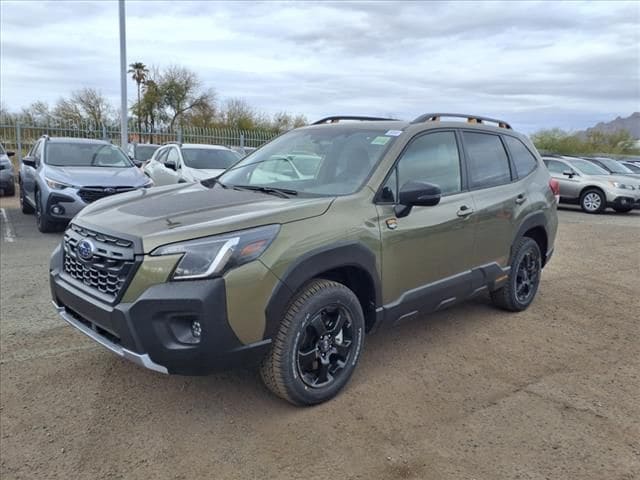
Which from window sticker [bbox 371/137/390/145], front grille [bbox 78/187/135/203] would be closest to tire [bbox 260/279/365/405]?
window sticker [bbox 371/137/390/145]

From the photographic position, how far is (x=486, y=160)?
14.6 ft

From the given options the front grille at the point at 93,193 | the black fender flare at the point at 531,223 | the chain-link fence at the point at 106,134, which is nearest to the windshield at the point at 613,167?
the chain-link fence at the point at 106,134

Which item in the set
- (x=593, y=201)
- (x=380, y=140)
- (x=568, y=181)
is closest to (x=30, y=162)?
(x=380, y=140)

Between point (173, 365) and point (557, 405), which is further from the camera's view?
point (557, 405)

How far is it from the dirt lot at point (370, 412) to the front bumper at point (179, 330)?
0.51m

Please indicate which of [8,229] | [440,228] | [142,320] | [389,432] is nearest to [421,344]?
[440,228]

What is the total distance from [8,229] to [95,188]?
2066mm

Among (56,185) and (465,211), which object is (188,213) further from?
(56,185)

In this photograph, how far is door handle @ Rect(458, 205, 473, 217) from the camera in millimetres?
3915

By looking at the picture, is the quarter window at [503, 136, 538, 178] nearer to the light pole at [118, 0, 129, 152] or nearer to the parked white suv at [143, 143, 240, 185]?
the parked white suv at [143, 143, 240, 185]

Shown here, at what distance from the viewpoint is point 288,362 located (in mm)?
2879

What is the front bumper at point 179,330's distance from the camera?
2.53m

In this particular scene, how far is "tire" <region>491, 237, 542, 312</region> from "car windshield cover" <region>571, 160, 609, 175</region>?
11434mm

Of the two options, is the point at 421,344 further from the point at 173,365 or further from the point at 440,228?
the point at 173,365
